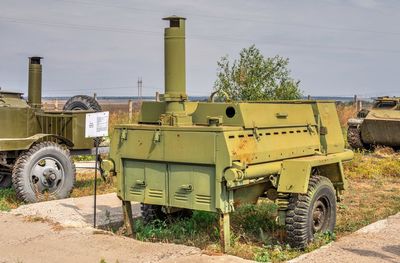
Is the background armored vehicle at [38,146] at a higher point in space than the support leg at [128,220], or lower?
higher

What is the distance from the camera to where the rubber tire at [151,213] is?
7664 mm

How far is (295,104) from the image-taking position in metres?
7.39

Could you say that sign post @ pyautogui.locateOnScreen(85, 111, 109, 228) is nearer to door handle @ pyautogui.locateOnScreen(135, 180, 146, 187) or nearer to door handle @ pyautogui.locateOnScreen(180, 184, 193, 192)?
door handle @ pyautogui.locateOnScreen(135, 180, 146, 187)

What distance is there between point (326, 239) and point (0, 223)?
4.01 metres

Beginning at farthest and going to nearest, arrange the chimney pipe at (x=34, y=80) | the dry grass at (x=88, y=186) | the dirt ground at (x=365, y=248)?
the chimney pipe at (x=34, y=80) → the dry grass at (x=88, y=186) → the dirt ground at (x=365, y=248)

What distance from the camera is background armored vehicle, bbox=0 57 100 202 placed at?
9430 mm

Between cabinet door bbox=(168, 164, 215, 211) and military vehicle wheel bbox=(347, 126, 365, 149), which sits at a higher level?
military vehicle wheel bbox=(347, 126, 365, 149)

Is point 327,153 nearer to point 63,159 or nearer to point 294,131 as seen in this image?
point 294,131

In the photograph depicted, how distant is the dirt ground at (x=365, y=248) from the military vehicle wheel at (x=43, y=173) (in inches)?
193

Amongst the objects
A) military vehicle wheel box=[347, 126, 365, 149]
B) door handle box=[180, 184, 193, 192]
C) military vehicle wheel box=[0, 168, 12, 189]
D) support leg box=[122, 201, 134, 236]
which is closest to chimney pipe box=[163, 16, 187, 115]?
door handle box=[180, 184, 193, 192]

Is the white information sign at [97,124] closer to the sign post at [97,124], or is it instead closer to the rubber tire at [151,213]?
the sign post at [97,124]

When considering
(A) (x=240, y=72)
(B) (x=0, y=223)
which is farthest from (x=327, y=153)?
(A) (x=240, y=72)

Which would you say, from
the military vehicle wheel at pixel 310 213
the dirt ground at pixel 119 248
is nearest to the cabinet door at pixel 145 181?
the dirt ground at pixel 119 248

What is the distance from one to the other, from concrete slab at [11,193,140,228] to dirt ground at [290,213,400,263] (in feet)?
9.92
